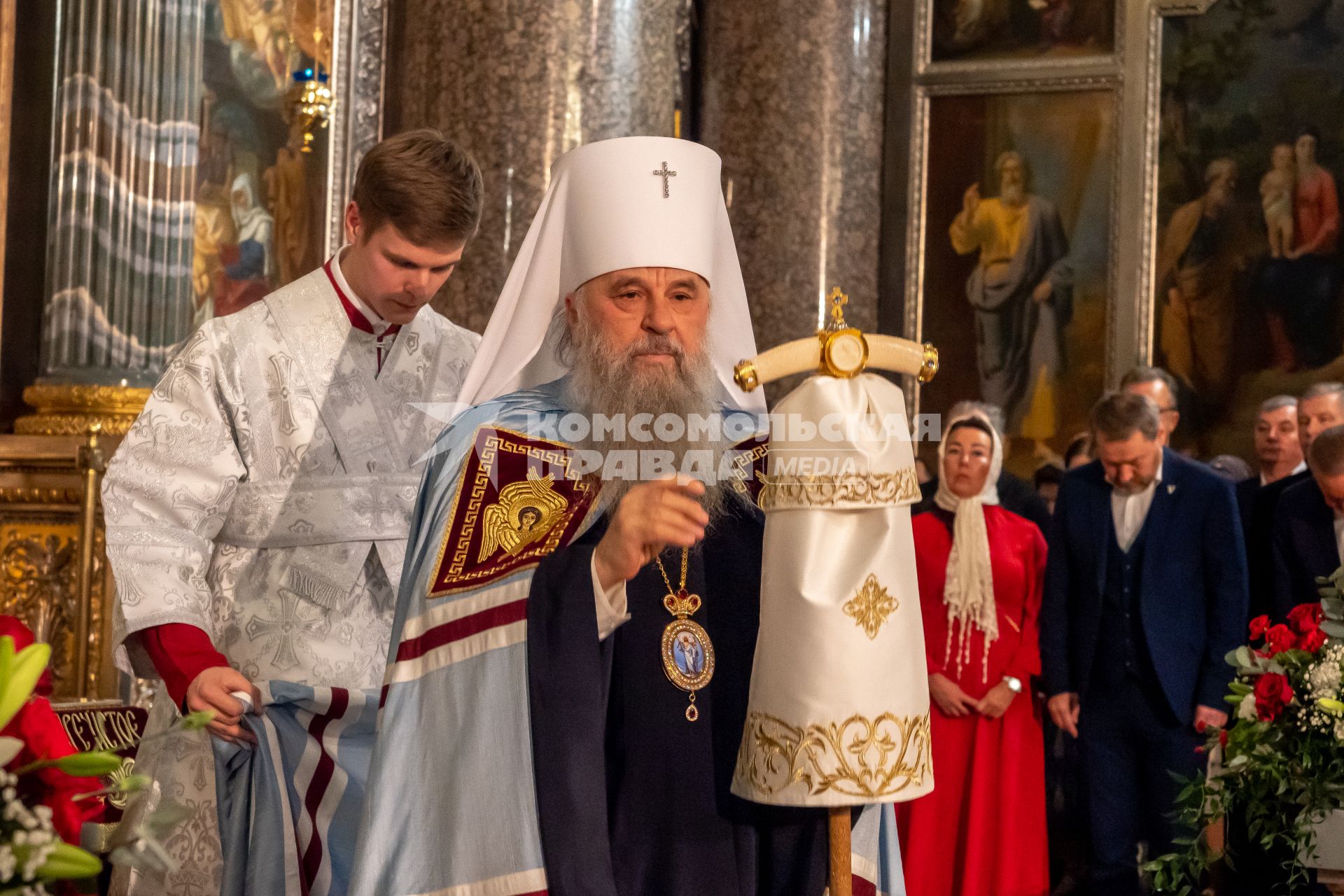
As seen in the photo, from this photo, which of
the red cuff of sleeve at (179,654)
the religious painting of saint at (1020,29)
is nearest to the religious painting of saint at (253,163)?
the red cuff of sleeve at (179,654)

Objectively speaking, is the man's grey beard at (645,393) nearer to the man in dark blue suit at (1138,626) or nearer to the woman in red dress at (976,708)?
the woman in red dress at (976,708)

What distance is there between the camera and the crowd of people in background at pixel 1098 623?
556cm

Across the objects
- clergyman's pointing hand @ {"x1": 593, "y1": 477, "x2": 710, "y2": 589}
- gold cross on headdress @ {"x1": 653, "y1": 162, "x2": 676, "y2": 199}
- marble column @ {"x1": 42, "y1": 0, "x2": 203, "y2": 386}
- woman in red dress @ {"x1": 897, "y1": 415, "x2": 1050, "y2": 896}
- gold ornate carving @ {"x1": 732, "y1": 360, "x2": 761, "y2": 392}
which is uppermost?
marble column @ {"x1": 42, "y1": 0, "x2": 203, "y2": 386}

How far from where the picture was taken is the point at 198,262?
669 cm

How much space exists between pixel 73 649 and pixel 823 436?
13.0 ft

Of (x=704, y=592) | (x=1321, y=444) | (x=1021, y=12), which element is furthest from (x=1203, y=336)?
(x=704, y=592)

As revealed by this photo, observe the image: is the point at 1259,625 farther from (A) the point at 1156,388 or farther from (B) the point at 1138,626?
(A) the point at 1156,388

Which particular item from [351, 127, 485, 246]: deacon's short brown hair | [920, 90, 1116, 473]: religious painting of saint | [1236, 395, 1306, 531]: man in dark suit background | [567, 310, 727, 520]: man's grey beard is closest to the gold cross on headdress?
[567, 310, 727, 520]: man's grey beard

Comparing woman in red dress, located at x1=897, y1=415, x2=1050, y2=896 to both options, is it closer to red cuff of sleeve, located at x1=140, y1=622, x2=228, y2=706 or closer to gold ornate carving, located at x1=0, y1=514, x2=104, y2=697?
gold ornate carving, located at x1=0, y1=514, x2=104, y2=697

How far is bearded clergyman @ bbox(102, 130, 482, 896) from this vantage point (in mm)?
3316

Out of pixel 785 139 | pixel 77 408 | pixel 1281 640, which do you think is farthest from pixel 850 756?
pixel 785 139

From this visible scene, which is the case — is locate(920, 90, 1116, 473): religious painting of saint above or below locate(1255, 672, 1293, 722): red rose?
above

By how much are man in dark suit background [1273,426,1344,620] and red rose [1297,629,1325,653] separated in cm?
152

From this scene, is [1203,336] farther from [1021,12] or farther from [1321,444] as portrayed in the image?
[1321,444]
